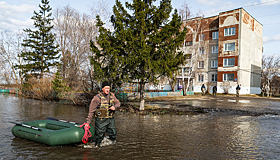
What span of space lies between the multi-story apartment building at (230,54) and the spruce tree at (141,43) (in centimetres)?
2297

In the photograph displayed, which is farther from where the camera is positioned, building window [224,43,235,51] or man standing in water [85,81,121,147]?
building window [224,43,235,51]

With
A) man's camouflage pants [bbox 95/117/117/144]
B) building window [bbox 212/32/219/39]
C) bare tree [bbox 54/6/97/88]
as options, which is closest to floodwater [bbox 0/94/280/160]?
man's camouflage pants [bbox 95/117/117/144]

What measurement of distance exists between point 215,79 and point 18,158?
40155 mm

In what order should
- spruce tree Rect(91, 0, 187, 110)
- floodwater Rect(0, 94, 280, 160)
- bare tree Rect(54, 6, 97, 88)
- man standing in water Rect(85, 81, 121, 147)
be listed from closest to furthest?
1. floodwater Rect(0, 94, 280, 160)
2. man standing in water Rect(85, 81, 121, 147)
3. spruce tree Rect(91, 0, 187, 110)
4. bare tree Rect(54, 6, 97, 88)

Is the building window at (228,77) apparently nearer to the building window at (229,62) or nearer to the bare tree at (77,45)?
the building window at (229,62)

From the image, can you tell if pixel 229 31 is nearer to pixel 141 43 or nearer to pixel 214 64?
pixel 214 64

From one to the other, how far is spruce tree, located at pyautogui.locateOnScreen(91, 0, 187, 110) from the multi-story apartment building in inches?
904

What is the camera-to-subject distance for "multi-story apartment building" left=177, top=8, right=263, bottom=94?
125 feet

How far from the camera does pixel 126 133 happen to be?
27.0 ft

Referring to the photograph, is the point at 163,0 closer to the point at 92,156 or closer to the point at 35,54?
the point at 92,156

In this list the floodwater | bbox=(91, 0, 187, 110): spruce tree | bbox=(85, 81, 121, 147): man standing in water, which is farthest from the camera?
bbox=(91, 0, 187, 110): spruce tree

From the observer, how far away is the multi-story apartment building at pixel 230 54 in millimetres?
38031

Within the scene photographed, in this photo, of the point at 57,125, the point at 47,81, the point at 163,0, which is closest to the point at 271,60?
the point at 163,0

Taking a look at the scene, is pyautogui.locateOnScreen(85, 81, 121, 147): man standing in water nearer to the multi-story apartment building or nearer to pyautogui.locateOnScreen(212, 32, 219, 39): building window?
the multi-story apartment building
